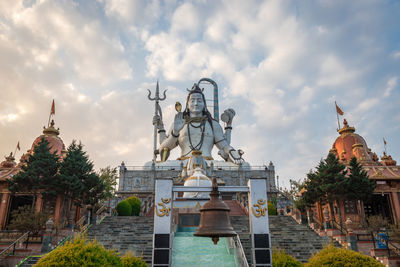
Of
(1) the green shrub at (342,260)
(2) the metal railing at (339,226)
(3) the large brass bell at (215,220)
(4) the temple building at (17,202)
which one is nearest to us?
(3) the large brass bell at (215,220)

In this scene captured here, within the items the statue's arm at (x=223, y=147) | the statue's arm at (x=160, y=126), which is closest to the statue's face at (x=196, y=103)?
the statue's arm at (x=223, y=147)

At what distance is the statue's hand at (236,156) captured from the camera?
31183 mm

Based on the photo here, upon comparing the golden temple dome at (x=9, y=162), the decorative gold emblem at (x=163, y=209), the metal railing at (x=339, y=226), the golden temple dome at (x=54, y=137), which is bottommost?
the metal railing at (x=339, y=226)

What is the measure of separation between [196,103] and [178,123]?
274 centimetres

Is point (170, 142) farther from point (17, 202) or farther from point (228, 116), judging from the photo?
point (17, 202)

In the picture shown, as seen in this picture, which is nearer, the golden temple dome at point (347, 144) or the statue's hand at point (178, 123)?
the golden temple dome at point (347, 144)

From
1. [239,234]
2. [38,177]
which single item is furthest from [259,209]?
[38,177]

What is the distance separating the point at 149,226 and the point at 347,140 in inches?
792

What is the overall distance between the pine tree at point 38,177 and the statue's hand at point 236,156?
18217 mm

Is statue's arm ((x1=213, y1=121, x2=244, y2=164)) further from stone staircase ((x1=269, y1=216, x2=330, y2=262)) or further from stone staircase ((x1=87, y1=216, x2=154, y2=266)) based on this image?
stone staircase ((x1=87, y1=216, x2=154, y2=266))

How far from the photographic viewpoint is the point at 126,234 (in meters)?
14.5

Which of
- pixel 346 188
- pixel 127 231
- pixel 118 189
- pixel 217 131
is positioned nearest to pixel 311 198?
pixel 346 188

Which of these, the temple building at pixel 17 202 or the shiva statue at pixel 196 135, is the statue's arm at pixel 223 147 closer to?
the shiva statue at pixel 196 135

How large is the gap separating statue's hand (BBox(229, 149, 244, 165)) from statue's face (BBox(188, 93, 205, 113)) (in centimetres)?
530
